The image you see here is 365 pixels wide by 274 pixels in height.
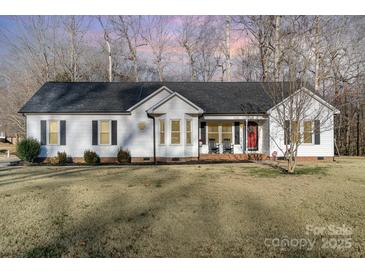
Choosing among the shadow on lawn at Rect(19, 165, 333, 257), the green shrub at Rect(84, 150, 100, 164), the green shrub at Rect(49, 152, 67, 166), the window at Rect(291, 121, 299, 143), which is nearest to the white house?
the green shrub at Rect(49, 152, 67, 166)

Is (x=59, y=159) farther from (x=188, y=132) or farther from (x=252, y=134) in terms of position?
(x=252, y=134)

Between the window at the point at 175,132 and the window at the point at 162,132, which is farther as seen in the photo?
the window at the point at 162,132

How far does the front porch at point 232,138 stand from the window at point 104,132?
618 centimetres

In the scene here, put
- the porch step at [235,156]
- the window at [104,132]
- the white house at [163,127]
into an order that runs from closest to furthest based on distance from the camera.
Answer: the white house at [163,127] → the window at [104,132] → the porch step at [235,156]

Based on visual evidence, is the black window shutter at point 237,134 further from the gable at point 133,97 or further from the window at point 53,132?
the window at point 53,132

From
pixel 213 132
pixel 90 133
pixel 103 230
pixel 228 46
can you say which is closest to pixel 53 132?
pixel 90 133

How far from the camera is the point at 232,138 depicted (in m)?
20.1

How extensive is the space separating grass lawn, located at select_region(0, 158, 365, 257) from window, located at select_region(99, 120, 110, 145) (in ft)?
26.0

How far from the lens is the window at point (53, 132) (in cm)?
1872

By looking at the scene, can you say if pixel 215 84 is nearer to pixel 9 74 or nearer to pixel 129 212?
pixel 129 212

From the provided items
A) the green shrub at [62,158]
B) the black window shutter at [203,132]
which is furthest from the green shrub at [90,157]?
the black window shutter at [203,132]

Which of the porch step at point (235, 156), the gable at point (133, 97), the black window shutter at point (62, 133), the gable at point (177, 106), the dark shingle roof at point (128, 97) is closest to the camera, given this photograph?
the gable at point (177, 106)

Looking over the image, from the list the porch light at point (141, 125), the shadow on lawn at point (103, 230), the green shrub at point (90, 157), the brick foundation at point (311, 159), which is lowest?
the shadow on lawn at point (103, 230)

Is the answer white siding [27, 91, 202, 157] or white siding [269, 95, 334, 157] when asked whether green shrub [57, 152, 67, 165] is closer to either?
white siding [27, 91, 202, 157]
